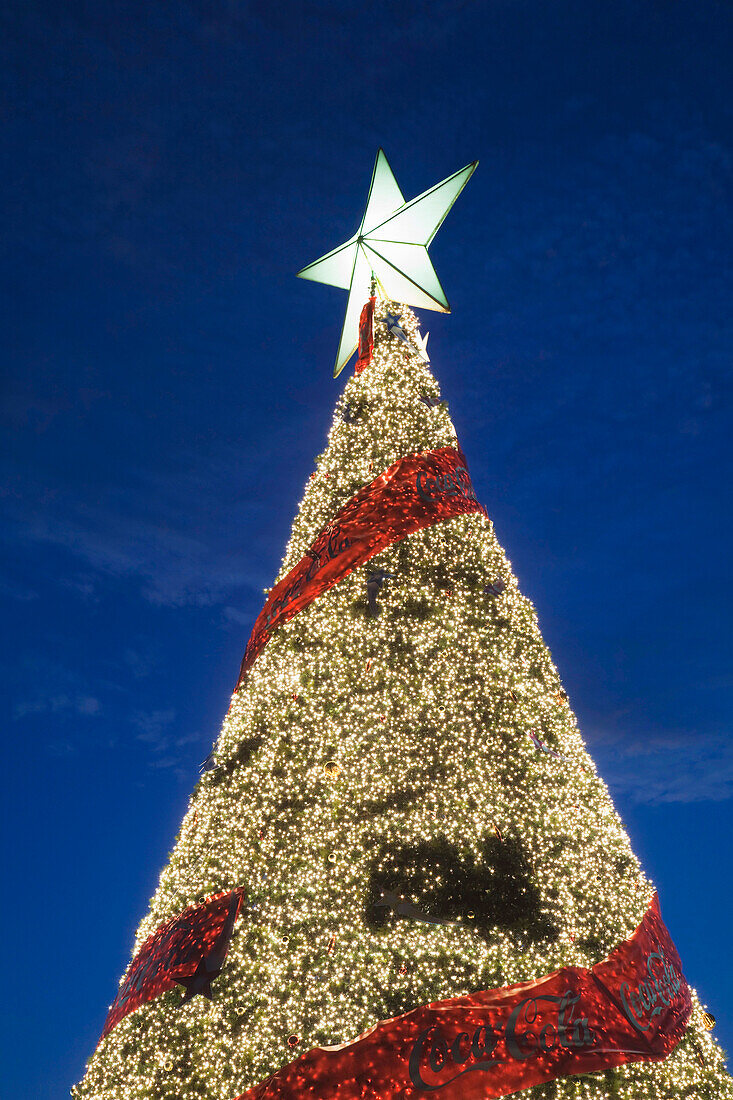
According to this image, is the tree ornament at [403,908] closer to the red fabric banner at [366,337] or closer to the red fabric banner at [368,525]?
the red fabric banner at [368,525]

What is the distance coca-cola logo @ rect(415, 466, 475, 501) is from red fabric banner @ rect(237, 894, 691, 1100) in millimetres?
3912

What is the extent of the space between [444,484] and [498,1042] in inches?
171

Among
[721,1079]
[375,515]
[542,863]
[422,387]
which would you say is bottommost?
[721,1079]

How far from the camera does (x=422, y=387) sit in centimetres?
631

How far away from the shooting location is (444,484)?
5.57 metres

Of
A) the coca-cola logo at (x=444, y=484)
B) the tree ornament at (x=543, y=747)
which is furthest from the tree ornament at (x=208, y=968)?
the coca-cola logo at (x=444, y=484)

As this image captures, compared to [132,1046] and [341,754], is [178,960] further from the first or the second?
[341,754]

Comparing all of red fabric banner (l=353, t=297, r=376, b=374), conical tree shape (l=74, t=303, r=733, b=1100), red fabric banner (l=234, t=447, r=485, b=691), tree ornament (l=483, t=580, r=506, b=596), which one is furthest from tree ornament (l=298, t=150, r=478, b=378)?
tree ornament (l=483, t=580, r=506, b=596)

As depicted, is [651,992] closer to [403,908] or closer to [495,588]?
[403,908]

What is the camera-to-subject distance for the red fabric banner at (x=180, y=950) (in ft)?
13.3

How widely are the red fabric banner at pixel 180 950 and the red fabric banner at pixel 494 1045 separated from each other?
0.86 metres

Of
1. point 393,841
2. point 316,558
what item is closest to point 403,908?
point 393,841

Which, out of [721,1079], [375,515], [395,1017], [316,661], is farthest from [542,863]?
[375,515]

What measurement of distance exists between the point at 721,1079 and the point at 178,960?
12.8ft
